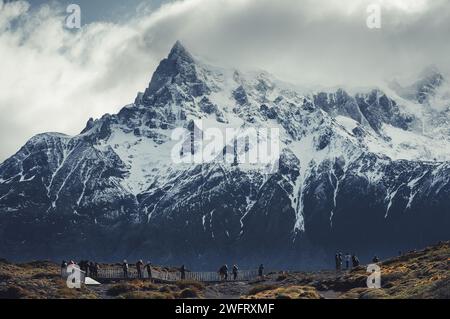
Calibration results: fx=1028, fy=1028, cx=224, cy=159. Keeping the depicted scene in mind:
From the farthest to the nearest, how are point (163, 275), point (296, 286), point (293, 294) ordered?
point (163, 275)
point (296, 286)
point (293, 294)

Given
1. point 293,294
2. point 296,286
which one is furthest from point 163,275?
point 293,294

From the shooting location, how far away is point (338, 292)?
359ft

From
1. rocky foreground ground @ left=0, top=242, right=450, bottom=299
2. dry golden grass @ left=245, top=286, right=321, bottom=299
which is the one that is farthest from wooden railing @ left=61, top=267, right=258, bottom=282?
dry golden grass @ left=245, top=286, right=321, bottom=299

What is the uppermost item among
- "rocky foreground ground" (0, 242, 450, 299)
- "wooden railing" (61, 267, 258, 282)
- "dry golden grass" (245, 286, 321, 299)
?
"wooden railing" (61, 267, 258, 282)

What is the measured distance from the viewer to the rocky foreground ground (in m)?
95.3

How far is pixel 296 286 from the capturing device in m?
105

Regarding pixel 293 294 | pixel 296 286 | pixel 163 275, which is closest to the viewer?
pixel 293 294

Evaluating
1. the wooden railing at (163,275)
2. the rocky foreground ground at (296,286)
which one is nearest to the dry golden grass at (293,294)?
the rocky foreground ground at (296,286)

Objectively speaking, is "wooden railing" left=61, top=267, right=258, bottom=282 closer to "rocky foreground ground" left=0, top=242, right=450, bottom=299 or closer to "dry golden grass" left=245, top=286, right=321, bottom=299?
"rocky foreground ground" left=0, top=242, right=450, bottom=299

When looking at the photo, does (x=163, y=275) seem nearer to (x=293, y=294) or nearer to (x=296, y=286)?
(x=296, y=286)

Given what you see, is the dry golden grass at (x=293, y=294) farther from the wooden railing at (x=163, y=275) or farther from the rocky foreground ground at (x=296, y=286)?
the wooden railing at (x=163, y=275)
